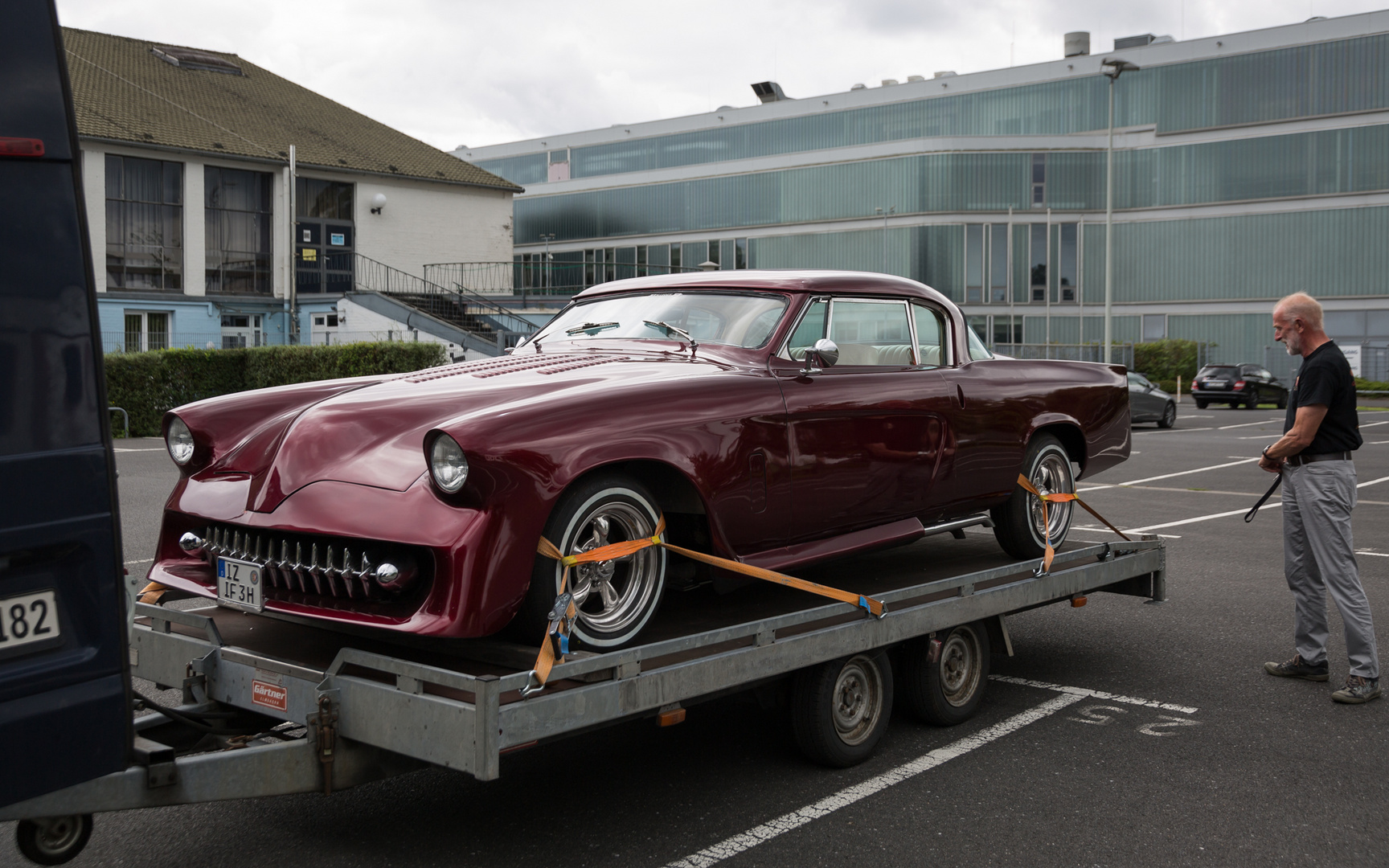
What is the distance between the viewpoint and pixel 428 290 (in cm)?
4000

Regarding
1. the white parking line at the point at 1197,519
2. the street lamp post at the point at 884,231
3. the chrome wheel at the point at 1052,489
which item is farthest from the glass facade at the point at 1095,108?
the chrome wheel at the point at 1052,489

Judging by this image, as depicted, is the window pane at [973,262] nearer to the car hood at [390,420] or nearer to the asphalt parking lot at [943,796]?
the asphalt parking lot at [943,796]

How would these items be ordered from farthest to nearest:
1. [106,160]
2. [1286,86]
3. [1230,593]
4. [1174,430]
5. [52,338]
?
[1286,86], [106,160], [1174,430], [1230,593], [52,338]

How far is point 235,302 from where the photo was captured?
35094 mm

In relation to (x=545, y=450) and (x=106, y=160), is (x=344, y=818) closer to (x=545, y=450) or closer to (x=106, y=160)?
(x=545, y=450)

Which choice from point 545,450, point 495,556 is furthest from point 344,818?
point 545,450

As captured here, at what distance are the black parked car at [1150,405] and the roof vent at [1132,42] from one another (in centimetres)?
2632

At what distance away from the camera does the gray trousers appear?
19.6ft

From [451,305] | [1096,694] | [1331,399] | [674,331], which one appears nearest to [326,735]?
[674,331]

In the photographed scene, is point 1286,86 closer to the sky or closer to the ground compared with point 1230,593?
closer to the sky

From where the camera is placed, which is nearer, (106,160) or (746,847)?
(746,847)

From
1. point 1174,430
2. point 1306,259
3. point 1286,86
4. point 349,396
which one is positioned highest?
point 1286,86

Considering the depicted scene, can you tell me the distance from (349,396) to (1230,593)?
6582 mm

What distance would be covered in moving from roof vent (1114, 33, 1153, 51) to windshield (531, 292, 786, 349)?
163ft
